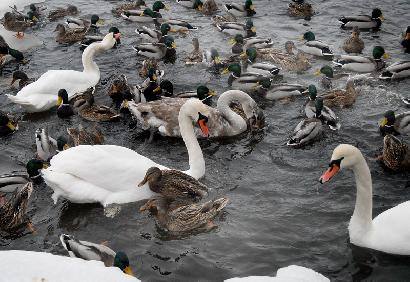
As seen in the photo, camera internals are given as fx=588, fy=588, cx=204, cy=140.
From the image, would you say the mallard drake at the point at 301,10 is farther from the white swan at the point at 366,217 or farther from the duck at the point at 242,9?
the white swan at the point at 366,217

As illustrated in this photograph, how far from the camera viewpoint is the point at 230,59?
14805 mm

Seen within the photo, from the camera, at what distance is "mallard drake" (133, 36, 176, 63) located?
14.9 meters

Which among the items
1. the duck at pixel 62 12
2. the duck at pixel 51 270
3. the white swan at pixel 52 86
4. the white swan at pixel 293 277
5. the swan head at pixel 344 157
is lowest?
the duck at pixel 62 12

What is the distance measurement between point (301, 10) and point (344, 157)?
33.4ft

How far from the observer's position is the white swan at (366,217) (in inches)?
308

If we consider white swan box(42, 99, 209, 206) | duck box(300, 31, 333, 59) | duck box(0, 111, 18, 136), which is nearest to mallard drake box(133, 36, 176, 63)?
duck box(300, 31, 333, 59)

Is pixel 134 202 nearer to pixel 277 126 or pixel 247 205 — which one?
pixel 247 205

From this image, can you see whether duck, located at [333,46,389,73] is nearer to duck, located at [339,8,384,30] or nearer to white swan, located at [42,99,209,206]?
duck, located at [339,8,384,30]

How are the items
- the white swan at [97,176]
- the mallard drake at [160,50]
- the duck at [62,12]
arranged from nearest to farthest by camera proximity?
the white swan at [97,176] → the mallard drake at [160,50] → the duck at [62,12]

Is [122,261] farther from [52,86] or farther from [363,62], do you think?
[363,62]

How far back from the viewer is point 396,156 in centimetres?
970

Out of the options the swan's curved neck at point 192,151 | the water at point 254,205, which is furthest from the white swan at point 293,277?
the swan's curved neck at point 192,151

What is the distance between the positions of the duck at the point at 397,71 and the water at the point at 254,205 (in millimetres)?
180

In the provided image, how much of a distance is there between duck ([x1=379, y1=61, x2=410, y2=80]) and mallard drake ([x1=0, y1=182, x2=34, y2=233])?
8332 mm
